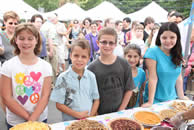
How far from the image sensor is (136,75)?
2494 millimetres

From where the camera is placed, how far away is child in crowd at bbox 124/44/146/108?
247cm

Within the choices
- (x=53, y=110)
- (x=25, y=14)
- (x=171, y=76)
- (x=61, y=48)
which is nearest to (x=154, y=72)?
(x=171, y=76)

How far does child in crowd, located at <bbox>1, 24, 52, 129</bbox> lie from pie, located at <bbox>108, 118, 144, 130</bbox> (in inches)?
31.7

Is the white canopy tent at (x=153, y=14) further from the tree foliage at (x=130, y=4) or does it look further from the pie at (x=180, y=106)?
the tree foliage at (x=130, y=4)

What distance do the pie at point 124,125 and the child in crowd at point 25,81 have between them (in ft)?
2.64

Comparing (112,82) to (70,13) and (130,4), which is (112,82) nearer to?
(70,13)

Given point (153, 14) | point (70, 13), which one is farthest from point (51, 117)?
point (153, 14)

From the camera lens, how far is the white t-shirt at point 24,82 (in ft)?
5.88

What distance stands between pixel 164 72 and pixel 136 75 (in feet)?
1.37

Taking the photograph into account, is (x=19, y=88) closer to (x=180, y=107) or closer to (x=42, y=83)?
(x=42, y=83)

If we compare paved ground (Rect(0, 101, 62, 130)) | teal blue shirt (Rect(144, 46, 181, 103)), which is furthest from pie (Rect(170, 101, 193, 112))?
paved ground (Rect(0, 101, 62, 130))

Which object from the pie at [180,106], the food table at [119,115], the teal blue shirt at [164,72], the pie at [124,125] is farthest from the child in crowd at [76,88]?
the pie at [180,106]

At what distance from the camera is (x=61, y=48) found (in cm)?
561

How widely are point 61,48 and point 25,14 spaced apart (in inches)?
218
